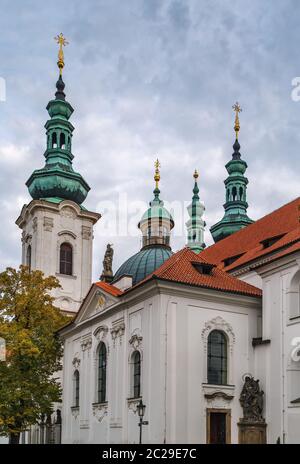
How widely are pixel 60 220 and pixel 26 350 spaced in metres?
22.3

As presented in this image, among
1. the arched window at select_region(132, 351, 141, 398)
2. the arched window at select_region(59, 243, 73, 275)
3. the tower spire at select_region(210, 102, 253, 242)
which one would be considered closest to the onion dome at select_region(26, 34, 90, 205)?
the arched window at select_region(59, 243, 73, 275)

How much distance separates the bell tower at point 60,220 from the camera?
169ft

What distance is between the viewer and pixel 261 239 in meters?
35.1

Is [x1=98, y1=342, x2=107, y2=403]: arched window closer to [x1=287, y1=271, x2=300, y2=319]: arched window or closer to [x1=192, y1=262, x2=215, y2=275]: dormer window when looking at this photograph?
[x1=192, y1=262, x2=215, y2=275]: dormer window

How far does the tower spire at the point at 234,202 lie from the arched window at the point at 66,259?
14.1m

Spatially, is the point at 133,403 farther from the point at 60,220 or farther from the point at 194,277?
the point at 60,220

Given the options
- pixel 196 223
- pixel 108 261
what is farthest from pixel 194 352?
pixel 196 223

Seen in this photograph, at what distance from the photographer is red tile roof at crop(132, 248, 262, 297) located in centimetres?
2761

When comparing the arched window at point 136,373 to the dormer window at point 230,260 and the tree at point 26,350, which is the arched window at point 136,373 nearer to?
the tree at point 26,350

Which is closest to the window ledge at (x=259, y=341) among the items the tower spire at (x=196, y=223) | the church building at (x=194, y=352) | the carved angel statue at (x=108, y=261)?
the church building at (x=194, y=352)

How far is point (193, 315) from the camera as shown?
2742cm

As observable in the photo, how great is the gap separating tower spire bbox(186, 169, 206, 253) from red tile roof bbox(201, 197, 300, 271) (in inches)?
1087

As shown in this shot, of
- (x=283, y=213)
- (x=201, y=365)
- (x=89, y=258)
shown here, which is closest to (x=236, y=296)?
(x=201, y=365)
